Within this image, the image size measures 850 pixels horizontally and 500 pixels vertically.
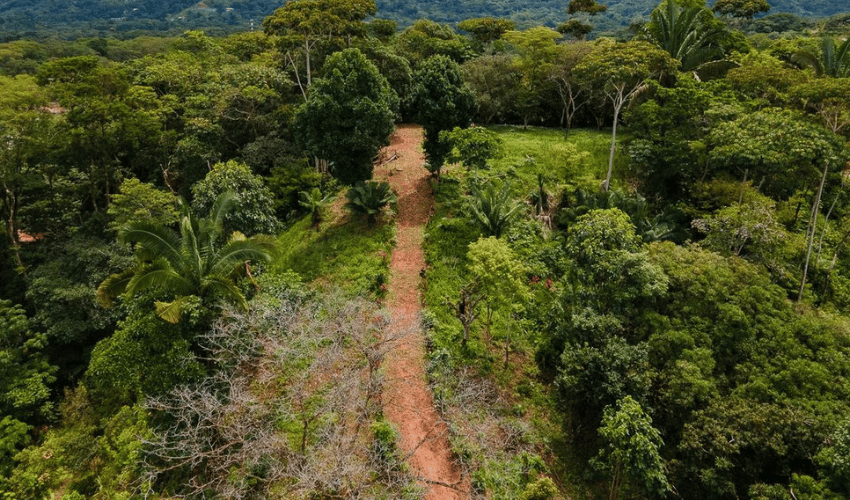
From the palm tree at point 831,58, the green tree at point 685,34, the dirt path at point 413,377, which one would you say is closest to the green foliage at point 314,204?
the dirt path at point 413,377

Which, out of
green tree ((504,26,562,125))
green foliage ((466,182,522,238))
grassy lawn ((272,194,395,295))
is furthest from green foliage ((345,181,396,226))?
green tree ((504,26,562,125))

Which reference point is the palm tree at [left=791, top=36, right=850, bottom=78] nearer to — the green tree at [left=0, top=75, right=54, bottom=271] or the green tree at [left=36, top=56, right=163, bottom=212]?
the green tree at [left=36, top=56, right=163, bottom=212]

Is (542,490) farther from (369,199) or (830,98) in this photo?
(830,98)

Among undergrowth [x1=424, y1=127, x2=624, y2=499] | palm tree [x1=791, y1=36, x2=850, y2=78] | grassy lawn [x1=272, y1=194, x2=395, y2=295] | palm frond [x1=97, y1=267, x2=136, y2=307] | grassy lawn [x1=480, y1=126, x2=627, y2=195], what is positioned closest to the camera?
undergrowth [x1=424, y1=127, x2=624, y2=499]

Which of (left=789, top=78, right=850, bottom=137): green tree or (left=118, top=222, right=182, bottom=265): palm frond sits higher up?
(left=789, top=78, right=850, bottom=137): green tree

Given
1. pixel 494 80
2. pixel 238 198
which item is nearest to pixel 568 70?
pixel 494 80

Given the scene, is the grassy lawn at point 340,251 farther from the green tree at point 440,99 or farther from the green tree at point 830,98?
the green tree at point 830,98
